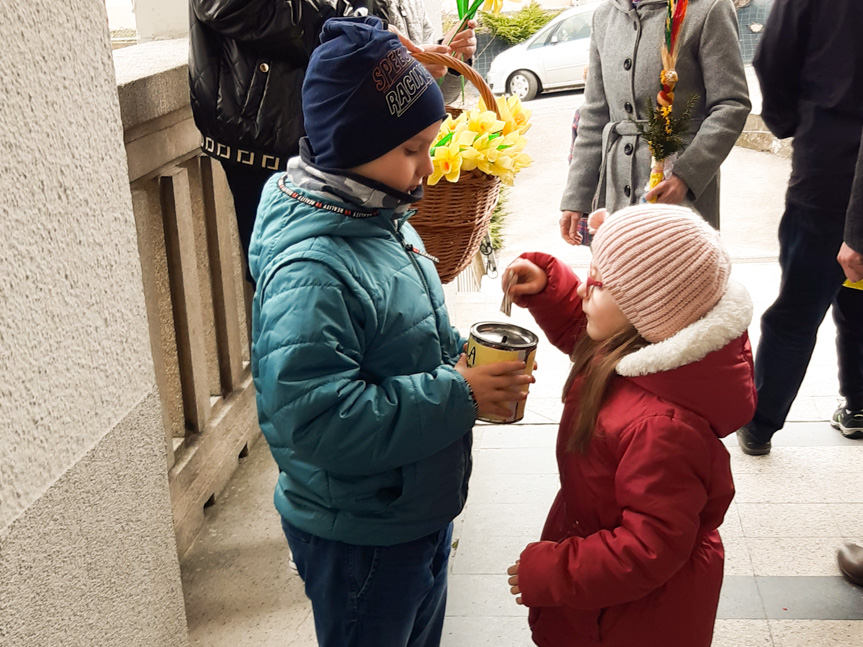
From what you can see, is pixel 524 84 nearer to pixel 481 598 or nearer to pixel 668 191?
pixel 668 191

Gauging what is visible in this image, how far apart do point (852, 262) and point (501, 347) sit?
162 cm

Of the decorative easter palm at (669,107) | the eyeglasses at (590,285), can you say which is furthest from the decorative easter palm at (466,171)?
the decorative easter palm at (669,107)

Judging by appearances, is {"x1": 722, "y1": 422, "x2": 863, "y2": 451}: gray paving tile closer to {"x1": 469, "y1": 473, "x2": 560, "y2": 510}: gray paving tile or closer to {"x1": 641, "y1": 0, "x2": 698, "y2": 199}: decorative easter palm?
{"x1": 469, "y1": 473, "x2": 560, "y2": 510}: gray paving tile

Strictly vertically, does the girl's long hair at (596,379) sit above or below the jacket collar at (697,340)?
below

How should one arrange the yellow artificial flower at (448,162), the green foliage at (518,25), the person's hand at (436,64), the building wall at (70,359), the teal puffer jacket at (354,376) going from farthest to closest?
1. the green foliage at (518,25)
2. the person's hand at (436,64)
3. the yellow artificial flower at (448,162)
4. the teal puffer jacket at (354,376)
5. the building wall at (70,359)

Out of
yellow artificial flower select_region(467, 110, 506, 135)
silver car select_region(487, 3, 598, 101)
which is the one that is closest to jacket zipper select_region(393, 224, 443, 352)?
yellow artificial flower select_region(467, 110, 506, 135)

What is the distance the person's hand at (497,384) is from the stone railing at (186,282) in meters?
1.24

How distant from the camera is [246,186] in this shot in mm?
2381

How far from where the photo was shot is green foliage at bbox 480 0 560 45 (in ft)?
57.4

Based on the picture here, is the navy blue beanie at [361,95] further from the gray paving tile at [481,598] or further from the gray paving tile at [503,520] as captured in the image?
the gray paving tile at [503,520]

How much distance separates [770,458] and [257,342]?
8.20 feet

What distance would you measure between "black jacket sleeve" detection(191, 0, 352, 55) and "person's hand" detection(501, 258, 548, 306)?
83cm

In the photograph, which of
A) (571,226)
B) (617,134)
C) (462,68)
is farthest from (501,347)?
(571,226)

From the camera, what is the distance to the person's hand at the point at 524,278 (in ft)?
5.91
